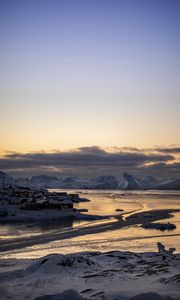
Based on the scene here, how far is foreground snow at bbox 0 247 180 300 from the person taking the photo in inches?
670

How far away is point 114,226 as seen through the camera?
193 feet

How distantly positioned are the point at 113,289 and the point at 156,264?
19.3 ft

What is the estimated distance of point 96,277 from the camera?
20.3 meters

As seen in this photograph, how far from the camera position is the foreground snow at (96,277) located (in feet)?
Result: 55.8

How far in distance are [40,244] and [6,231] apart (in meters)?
12.2

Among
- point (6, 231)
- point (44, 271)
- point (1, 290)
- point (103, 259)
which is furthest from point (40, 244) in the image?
point (1, 290)

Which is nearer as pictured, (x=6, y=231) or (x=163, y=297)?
(x=163, y=297)

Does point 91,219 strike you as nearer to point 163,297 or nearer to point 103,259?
point 103,259

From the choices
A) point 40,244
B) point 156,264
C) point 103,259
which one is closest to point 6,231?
point 40,244

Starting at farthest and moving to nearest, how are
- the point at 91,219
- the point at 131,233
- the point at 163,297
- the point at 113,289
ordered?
the point at 91,219, the point at 131,233, the point at 113,289, the point at 163,297

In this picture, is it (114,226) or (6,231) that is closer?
(6,231)

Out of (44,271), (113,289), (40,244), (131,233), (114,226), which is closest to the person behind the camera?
(113,289)

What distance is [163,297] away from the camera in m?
15.2

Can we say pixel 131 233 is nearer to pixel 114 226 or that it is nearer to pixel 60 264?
pixel 114 226
